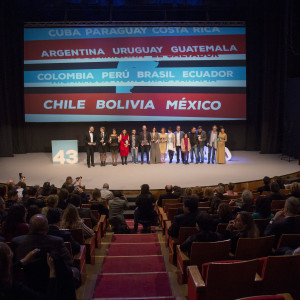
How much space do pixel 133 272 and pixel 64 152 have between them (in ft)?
27.6

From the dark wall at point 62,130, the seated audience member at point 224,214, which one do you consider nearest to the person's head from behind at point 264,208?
the seated audience member at point 224,214

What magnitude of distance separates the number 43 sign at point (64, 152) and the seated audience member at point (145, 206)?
5910 millimetres

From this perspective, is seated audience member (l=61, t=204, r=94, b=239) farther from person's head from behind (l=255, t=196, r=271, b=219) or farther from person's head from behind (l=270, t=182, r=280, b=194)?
person's head from behind (l=270, t=182, r=280, b=194)

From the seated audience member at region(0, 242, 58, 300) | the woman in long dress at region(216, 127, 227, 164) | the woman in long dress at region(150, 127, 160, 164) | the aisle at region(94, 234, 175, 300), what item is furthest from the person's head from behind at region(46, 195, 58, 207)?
the woman in long dress at region(216, 127, 227, 164)

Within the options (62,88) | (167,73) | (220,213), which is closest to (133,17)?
(167,73)

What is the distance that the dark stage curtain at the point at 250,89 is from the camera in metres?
13.1

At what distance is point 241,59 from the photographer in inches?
519

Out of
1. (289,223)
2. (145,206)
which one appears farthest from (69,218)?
(145,206)

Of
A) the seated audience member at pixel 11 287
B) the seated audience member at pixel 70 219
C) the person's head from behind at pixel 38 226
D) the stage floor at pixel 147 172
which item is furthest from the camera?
the stage floor at pixel 147 172

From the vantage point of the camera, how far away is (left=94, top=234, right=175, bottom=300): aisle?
11.5ft

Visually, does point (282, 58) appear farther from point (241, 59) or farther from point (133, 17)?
point (133, 17)

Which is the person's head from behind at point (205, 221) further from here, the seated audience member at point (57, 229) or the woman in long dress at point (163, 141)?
the woman in long dress at point (163, 141)

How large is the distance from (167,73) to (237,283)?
35.7 ft

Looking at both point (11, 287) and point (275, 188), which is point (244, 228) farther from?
point (275, 188)
